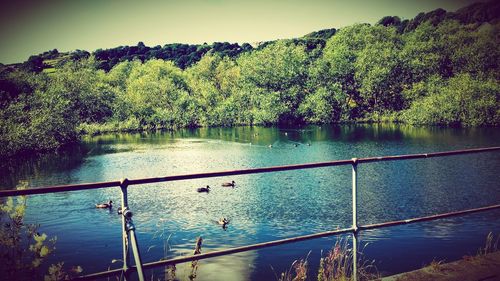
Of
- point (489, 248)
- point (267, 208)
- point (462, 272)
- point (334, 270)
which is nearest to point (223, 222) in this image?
point (267, 208)

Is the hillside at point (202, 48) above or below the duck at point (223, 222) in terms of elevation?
above

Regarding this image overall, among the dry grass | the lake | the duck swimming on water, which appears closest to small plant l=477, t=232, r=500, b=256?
the dry grass

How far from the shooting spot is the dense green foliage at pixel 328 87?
54250 mm

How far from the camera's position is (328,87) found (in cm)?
6594

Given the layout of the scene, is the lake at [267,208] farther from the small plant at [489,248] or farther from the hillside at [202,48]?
the hillside at [202,48]

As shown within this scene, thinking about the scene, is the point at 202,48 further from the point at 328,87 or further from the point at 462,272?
the point at 462,272

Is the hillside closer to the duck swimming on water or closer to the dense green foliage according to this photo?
the dense green foliage

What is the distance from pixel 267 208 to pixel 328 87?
50947 millimetres

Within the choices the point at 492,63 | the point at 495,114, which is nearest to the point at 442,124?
the point at 495,114

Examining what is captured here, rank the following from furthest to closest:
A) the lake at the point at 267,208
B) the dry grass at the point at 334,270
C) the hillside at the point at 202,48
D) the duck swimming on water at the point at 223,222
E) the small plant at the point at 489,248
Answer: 1. the hillside at the point at 202,48
2. the duck swimming on water at the point at 223,222
3. the lake at the point at 267,208
4. the small plant at the point at 489,248
5. the dry grass at the point at 334,270

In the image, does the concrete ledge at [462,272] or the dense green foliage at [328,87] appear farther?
the dense green foliage at [328,87]

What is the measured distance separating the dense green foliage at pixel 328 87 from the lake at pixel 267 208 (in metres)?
21.4

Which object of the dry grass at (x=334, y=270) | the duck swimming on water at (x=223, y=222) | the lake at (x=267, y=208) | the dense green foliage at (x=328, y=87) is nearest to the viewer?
the dry grass at (x=334, y=270)

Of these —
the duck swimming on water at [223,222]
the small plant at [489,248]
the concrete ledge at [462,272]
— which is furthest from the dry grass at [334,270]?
the duck swimming on water at [223,222]
